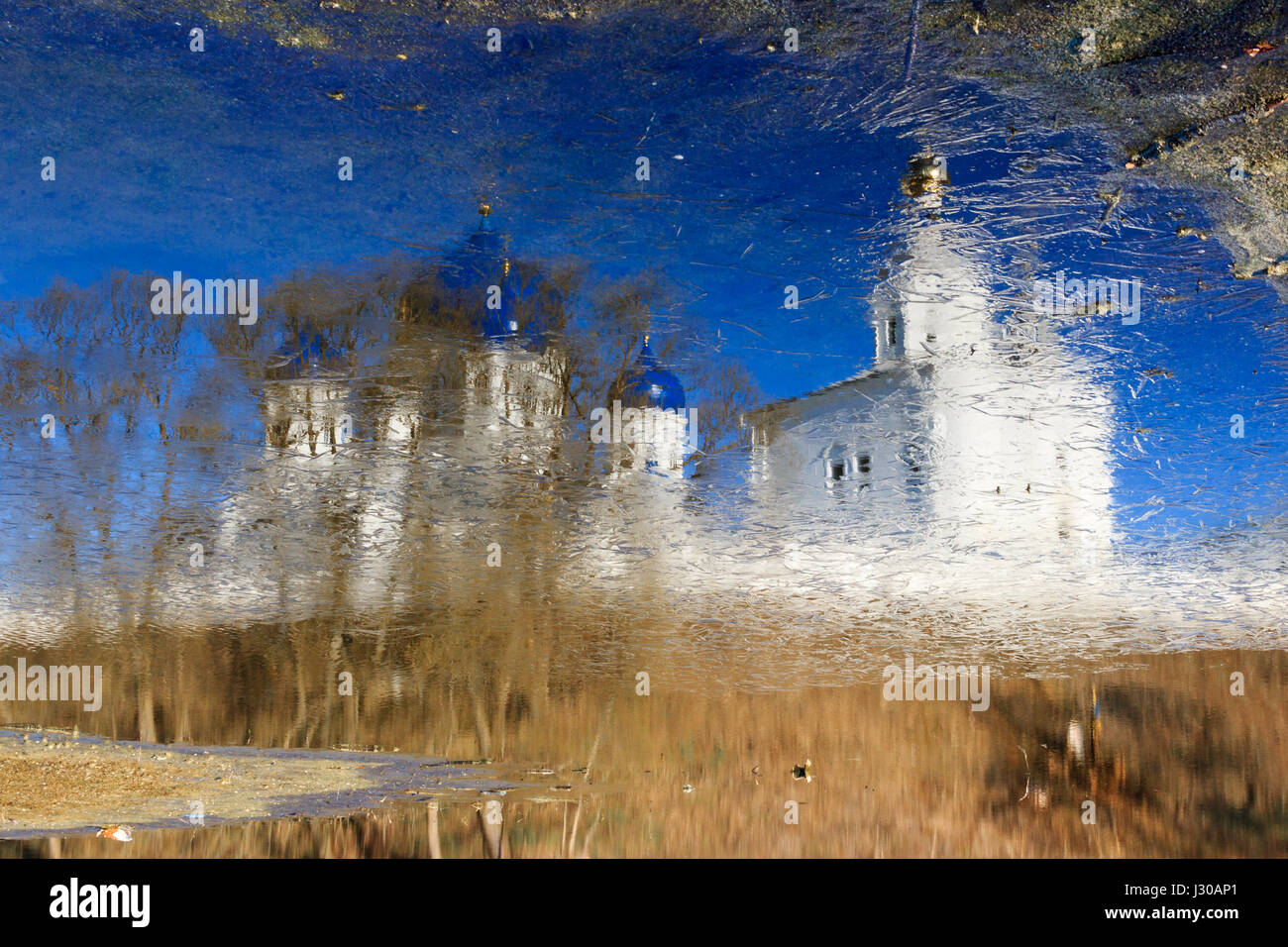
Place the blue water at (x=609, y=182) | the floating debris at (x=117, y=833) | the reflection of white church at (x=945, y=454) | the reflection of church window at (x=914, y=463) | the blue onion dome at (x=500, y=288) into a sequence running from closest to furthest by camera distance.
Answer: the blue water at (x=609, y=182) < the blue onion dome at (x=500, y=288) < the reflection of white church at (x=945, y=454) < the reflection of church window at (x=914, y=463) < the floating debris at (x=117, y=833)

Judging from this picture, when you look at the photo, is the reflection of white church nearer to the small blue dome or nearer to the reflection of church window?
the reflection of church window

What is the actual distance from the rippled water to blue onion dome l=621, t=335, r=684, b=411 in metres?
0.02

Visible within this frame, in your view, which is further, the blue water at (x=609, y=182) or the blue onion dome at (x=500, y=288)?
the blue onion dome at (x=500, y=288)

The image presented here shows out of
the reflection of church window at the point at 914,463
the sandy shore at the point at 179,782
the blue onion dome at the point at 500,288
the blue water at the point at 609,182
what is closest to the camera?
the blue water at the point at 609,182

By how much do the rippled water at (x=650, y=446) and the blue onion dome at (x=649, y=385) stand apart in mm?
21

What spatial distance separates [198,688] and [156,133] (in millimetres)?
3820

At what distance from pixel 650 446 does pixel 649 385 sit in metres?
0.36

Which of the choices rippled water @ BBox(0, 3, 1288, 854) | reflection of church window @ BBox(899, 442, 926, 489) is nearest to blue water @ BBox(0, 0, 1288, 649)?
rippled water @ BBox(0, 3, 1288, 854)

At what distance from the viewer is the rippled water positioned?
95.8 inches

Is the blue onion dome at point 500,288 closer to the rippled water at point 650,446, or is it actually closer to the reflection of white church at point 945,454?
the rippled water at point 650,446

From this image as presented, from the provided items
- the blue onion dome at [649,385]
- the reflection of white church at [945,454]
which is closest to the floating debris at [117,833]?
the blue onion dome at [649,385]

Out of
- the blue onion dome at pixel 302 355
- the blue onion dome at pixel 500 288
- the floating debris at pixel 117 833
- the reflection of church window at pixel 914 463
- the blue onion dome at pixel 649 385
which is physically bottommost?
the floating debris at pixel 117 833

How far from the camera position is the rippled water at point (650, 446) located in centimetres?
243

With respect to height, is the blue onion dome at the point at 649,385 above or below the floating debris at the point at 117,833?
above
